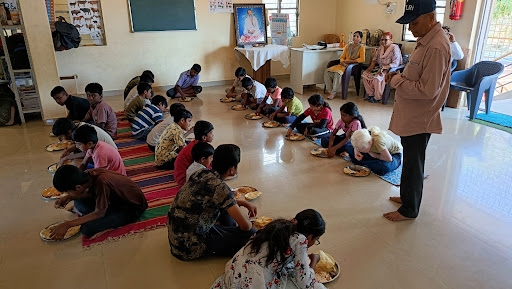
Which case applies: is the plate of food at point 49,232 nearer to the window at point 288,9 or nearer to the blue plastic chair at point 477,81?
the blue plastic chair at point 477,81

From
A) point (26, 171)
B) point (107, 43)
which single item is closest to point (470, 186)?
point (26, 171)

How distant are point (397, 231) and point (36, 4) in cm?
500

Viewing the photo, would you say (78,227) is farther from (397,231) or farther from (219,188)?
(397,231)

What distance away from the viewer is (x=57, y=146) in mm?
4258

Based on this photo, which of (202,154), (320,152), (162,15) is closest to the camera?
(202,154)

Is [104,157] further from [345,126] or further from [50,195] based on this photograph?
[345,126]

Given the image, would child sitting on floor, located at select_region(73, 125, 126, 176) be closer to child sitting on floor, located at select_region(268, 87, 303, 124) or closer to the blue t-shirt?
the blue t-shirt

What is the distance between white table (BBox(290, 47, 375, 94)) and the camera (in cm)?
666

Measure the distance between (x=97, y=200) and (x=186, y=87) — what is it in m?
4.40

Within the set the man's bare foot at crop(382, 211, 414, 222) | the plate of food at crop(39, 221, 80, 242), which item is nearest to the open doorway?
the man's bare foot at crop(382, 211, 414, 222)

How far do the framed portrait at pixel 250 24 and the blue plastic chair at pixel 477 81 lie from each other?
12.3 ft

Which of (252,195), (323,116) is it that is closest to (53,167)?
(252,195)

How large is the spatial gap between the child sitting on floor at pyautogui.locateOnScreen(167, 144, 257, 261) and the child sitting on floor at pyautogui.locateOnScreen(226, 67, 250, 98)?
13.0 feet

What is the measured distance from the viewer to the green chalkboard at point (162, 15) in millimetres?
6734
